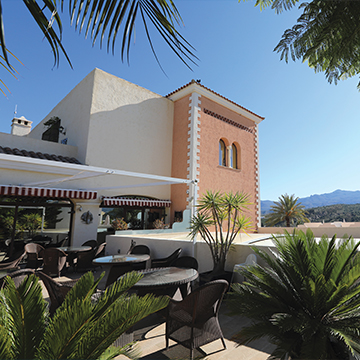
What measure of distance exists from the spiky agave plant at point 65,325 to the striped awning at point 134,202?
441 inches

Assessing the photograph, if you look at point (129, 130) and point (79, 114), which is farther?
point (129, 130)

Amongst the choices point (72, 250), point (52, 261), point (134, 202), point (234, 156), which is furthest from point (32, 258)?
point (234, 156)

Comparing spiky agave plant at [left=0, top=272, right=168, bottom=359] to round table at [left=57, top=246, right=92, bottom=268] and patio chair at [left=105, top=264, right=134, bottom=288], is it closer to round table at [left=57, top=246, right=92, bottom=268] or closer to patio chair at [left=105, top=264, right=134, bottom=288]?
patio chair at [left=105, top=264, right=134, bottom=288]

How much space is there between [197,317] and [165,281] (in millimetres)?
1059

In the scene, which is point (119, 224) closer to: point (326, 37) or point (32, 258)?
point (32, 258)

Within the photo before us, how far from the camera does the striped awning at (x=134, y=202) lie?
13.1 meters

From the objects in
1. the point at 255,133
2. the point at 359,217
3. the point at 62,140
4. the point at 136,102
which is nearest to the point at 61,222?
the point at 62,140

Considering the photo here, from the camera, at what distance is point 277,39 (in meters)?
4.62

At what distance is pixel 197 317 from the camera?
12.5 ft

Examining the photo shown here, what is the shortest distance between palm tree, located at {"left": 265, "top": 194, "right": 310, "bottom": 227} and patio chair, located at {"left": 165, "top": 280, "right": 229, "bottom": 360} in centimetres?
3057

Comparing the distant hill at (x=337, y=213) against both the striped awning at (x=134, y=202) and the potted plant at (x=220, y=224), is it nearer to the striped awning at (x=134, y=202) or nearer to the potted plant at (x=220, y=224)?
the striped awning at (x=134, y=202)

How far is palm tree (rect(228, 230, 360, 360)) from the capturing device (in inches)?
107

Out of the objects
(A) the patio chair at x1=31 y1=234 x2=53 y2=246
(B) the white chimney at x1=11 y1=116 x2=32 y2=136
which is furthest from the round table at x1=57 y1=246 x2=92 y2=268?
(B) the white chimney at x1=11 y1=116 x2=32 y2=136

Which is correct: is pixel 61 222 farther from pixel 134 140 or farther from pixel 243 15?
pixel 243 15
